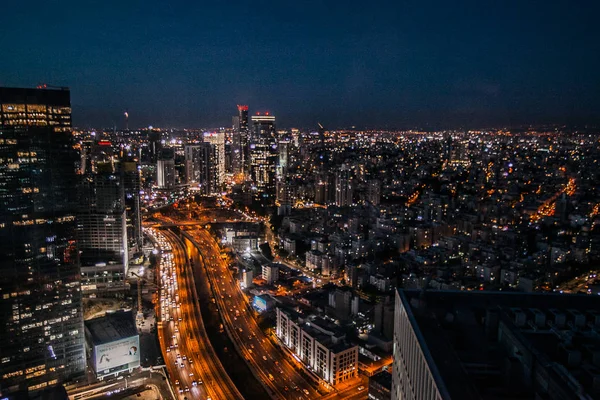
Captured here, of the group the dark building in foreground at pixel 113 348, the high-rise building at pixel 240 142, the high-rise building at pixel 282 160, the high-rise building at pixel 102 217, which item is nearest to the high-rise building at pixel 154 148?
the high-rise building at pixel 240 142

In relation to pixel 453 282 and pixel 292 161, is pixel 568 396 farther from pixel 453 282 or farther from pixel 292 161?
pixel 292 161

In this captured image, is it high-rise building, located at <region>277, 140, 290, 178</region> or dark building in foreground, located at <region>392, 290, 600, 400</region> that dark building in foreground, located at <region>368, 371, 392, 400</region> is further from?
high-rise building, located at <region>277, 140, 290, 178</region>

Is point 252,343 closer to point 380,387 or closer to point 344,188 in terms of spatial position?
point 380,387

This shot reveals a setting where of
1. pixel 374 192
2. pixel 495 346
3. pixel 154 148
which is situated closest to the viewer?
pixel 495 346

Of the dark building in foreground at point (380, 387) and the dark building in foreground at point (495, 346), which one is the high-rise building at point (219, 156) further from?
the dark building in foreground at point (495, 346)

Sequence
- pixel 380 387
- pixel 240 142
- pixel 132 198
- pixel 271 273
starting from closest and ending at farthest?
pixel 380 387 → pixel 271 273 → pixel 132 198 → pixel 240 142

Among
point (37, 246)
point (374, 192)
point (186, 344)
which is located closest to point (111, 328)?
point (186, 344)

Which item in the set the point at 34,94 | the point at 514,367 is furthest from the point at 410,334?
the point at 34,94

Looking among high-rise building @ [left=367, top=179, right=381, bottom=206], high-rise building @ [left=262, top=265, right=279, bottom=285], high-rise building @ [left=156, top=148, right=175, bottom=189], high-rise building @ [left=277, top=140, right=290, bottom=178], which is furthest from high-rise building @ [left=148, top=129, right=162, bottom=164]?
high-rise building @ [left=262, top=265, right=279, bottom=285]
